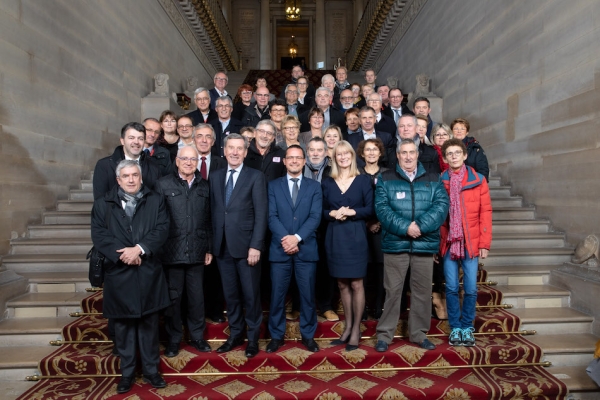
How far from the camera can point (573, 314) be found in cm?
406

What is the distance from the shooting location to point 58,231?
4996 mm

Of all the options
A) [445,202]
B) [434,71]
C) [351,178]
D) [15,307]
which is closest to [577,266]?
[445,202]

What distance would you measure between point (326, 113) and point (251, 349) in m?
2.95

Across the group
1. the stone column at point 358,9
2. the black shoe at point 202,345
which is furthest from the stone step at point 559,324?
the stone column at point 358,9

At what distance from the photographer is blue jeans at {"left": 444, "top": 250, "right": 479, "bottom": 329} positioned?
3578 mm

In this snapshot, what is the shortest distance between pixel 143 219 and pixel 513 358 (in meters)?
3.01

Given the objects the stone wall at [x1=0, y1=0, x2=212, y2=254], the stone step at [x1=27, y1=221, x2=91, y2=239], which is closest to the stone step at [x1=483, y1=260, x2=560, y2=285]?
the stone step at [x1=27, y1=221, x2=91, y2=239]

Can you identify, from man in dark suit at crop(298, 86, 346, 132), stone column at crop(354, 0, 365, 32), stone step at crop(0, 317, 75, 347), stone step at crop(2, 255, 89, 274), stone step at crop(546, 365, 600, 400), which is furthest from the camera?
stone column at crop(354, 0, 365, 32)

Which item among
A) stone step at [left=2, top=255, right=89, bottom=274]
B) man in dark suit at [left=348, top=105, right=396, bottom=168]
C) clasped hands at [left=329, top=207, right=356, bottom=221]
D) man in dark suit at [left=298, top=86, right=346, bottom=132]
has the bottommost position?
stone step at [left=2, top=255, right=89, bottom=274]

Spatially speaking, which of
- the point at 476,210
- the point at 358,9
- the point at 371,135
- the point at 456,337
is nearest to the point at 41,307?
the point at 371,135

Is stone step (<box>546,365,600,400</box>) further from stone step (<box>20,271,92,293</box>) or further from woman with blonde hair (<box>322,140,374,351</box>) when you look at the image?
Result: stone step (<box>20,271,92,293</box>)

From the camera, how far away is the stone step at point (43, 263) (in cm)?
448

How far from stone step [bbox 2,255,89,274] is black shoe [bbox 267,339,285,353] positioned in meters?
2.26

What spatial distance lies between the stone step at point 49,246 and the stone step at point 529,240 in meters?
4.40
